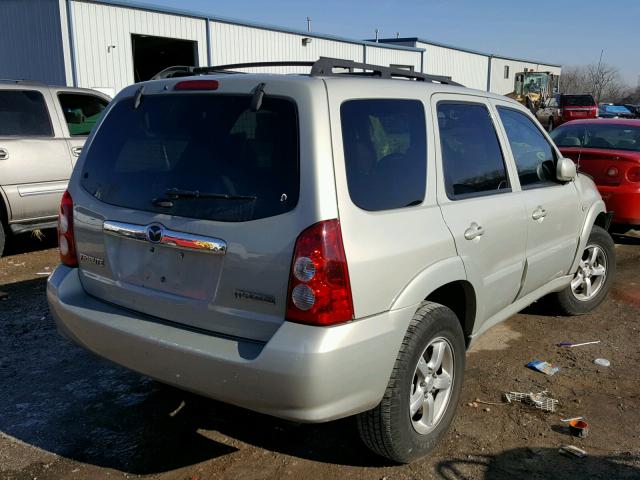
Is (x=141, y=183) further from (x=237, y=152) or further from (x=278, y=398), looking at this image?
(x=278, y=398)

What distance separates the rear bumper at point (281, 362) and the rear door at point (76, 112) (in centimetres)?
490

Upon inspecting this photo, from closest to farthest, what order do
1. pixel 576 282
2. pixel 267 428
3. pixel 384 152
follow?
pixel 384 152 < pixel 267 428 < pixel 576 282

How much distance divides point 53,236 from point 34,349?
4.11m

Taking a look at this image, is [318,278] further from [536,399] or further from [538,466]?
[536,399]

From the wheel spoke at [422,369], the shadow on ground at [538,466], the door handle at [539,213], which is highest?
the door handle at [539,213]

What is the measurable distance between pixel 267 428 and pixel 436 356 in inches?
42.1

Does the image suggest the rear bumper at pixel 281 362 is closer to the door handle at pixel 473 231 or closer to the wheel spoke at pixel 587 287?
the door handle at pixel 473 231

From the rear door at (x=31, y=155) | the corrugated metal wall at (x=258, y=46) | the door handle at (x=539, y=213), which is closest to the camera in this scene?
the door handle at (x=539, y=213)

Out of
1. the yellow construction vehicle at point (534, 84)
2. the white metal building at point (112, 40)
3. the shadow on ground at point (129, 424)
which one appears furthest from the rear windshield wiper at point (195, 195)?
the yellow construction vehicle at point (534, 84)

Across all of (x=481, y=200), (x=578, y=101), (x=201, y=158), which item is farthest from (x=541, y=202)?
(x=578, y=101)

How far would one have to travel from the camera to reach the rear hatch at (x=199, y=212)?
248 cm

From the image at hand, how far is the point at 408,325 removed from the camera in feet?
8.96

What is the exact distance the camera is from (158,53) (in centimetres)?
2492

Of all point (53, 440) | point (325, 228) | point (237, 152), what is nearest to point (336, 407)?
point (325, 228)
